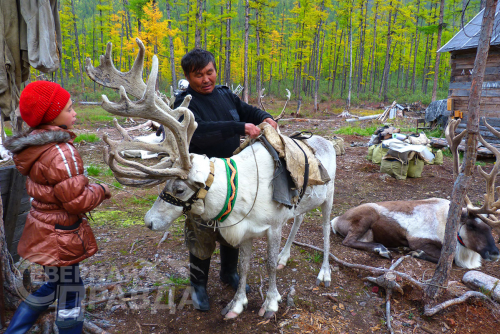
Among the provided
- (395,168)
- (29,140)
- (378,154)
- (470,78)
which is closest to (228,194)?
(29,140)

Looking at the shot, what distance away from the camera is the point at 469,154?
2900 mm

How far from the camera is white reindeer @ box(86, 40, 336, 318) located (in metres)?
2.34

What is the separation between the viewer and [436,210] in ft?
15.8

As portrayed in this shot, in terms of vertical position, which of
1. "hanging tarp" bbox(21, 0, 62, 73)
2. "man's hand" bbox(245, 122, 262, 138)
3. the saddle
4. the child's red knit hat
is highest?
"hanging tarp" bbox(21, 0, 62, 73)

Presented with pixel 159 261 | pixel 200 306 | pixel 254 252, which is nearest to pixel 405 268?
pixel 254 252

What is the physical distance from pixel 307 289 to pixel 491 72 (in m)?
11.3

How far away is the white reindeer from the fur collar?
1.10 ft

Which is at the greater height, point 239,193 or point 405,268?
point 239,193

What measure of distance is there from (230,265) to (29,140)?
2.32 m

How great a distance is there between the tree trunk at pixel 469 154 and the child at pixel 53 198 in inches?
125

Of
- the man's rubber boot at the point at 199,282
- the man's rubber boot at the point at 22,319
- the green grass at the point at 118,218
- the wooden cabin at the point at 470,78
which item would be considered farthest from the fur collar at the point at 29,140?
the wooden cabin at the point at 470,78

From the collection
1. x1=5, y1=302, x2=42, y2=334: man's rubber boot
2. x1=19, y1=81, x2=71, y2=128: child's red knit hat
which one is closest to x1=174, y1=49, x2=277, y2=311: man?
x1=19, y1=81, x2=71, y2=128: child's red knit hat

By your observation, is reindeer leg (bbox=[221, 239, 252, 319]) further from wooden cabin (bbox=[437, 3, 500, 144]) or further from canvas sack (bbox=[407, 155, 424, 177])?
wooden cabin (bbox=[437, 3, 500, 144])

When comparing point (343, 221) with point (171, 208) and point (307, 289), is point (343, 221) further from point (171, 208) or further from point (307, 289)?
point (171, 208)
